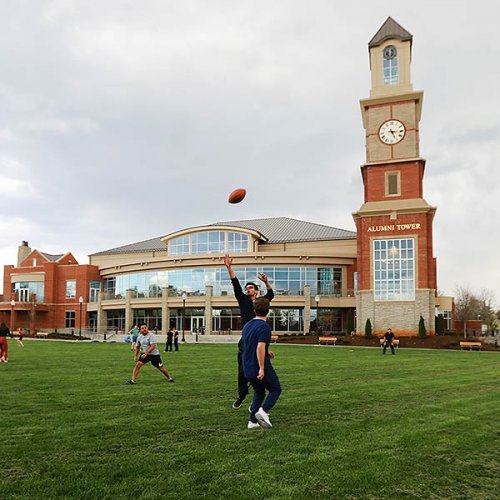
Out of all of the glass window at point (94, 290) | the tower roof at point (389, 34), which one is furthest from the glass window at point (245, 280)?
the tower roof at point (389, 34)

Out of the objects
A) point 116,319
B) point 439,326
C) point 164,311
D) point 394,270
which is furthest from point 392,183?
point 116,319

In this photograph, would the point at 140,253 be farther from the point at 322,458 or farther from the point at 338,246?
the point at 322,458

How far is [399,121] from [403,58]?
600 centimetres

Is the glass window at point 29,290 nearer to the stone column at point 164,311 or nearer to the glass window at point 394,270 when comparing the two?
the stone column at point 164,311

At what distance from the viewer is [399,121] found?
45.8 metres

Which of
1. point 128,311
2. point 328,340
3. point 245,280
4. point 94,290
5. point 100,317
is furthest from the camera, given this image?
point 94,290

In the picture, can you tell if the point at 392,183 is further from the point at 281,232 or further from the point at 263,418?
the point at 263,418

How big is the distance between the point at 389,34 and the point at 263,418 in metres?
47.3

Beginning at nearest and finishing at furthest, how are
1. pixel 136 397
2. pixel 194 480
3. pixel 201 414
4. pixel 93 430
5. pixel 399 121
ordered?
1. pixel 194 480
2. pixel 93 430
3. pixel 201 414
4. pixel 136 397
5. pixel 399 121

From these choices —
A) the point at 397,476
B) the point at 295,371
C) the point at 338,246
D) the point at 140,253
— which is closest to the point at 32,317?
the point at 140,253

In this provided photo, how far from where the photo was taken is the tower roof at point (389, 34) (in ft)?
154

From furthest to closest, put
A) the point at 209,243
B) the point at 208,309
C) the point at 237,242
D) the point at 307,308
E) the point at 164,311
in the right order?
the point at 209,243, the point at 237,242, the point at 164,311, the point at 208,309, the point at 307,308

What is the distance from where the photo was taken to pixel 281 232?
63.3m

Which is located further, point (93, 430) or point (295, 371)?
point (295, 371)
